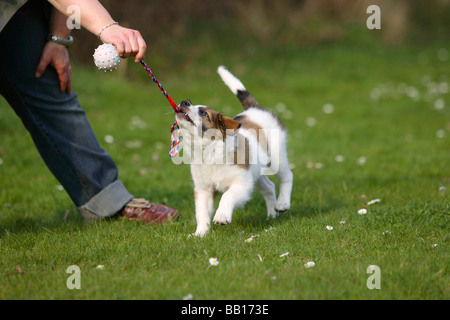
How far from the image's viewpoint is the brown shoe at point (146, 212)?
3.59m

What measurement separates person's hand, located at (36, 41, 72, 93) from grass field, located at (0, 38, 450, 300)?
→ 29.9 inches

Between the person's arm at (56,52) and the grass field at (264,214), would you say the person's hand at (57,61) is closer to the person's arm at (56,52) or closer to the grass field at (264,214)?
the person's arm at (56,52)

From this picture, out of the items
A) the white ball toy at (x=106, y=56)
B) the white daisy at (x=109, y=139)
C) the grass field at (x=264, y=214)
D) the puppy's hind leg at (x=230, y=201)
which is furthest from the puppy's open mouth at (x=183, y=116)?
the white daisy at (x=109, y=139)

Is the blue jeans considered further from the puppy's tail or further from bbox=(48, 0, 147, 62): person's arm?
the puppy's tail

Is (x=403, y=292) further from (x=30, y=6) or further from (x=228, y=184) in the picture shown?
(x=30, y=6)

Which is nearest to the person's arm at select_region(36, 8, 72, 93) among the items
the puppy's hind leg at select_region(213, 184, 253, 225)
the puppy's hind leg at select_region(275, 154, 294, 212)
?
the puppy's hind leg at select_region(213, 184, 253, 225)

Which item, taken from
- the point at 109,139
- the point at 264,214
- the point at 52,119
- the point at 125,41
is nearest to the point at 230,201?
the point at 264,214

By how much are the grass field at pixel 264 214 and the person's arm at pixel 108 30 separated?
72cm

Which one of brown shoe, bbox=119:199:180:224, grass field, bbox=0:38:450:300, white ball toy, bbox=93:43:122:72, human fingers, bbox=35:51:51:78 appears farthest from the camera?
brown shoe, bbox=119:199:180:224

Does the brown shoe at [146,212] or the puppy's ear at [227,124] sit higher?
the puppy's ear at [227,124]

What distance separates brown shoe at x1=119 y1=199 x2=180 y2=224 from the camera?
3586mm

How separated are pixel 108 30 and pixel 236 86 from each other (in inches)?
61.0

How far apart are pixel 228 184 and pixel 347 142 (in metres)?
3.18
